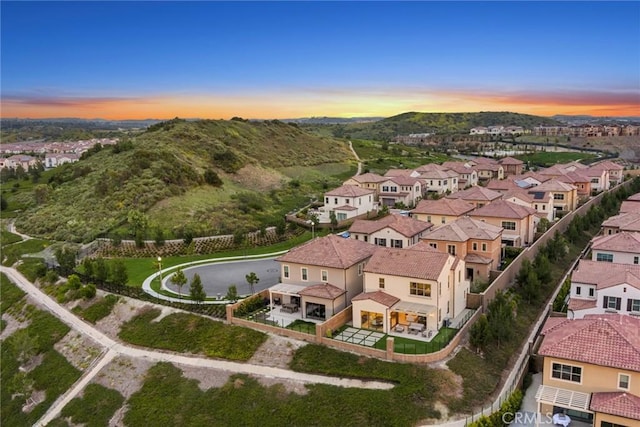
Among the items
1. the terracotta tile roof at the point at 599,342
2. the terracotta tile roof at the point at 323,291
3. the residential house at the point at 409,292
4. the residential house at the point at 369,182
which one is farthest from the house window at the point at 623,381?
the residential house at the point at 369,182

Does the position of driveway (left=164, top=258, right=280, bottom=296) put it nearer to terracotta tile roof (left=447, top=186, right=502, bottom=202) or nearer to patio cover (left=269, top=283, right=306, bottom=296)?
patio cover (left=269, top=283, right=306, bottom=296)

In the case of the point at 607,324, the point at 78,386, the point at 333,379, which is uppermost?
the point at 607,324

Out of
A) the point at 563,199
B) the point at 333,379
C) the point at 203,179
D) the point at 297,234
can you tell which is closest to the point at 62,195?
the point at 203,179

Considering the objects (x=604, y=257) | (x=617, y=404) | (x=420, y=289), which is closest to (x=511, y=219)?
(x=604, y=257)

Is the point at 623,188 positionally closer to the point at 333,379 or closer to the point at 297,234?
the point at 297,234

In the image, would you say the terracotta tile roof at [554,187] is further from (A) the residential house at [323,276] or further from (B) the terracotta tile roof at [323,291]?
(B) the terracotta tile roof at [323,291]

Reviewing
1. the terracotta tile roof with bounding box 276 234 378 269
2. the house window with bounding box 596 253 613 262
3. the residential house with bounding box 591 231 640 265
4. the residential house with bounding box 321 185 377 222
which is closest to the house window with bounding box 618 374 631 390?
the terracotta tile roof with bounding box 276 234 378 269

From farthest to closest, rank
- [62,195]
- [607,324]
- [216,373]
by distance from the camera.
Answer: [62,195], [216,373], [607,324]
